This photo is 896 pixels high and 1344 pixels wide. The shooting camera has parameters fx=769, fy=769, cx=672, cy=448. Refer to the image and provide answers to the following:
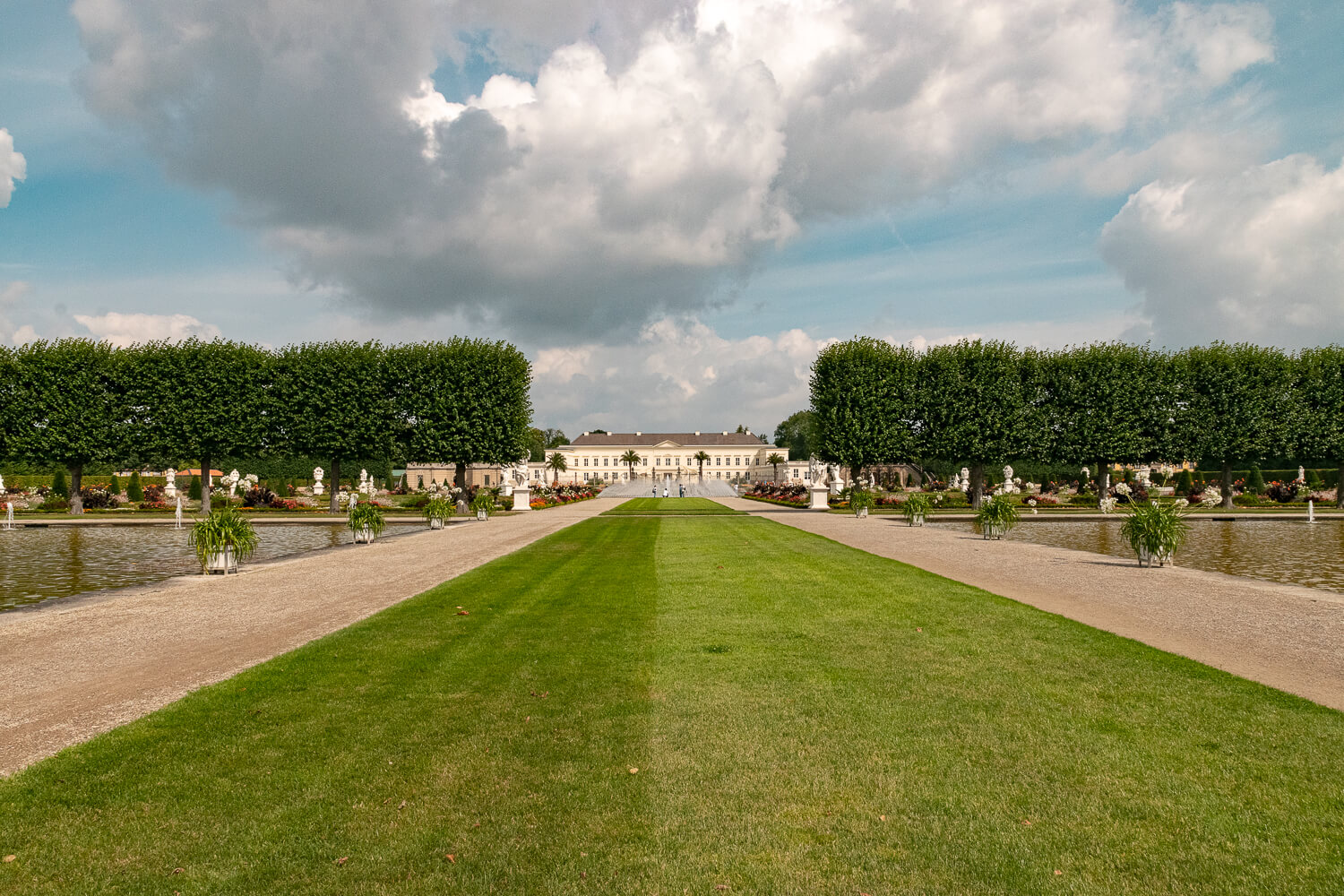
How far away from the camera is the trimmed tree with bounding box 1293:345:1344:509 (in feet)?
132

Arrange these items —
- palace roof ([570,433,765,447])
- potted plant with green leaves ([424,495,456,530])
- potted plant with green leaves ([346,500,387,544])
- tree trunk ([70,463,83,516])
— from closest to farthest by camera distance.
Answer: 1. potted plant with green leaves ([346,500,387,544])
2. potted plant with green leaves ([424,495,456,530])
3. tree trunk ([70,463,83,516])
4. palace roof ([570,433,765,447])

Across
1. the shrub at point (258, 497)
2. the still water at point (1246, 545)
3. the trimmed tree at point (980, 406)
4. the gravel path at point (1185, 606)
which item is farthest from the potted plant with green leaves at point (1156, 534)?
the shrub at point (258, 497)

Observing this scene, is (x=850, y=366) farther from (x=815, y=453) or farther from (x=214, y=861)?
(x=214, y=861)

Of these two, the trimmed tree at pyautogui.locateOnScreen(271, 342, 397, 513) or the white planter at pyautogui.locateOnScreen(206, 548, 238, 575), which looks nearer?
the white planter at pyautogui.locateOnScreen(206, 548, 238, 575)

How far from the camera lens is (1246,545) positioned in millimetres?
20078

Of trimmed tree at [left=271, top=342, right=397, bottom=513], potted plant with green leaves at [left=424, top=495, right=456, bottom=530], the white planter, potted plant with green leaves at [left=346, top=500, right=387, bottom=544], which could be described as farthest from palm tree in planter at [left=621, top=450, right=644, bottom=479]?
the white planter

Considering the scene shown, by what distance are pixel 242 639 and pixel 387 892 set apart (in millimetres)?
6527

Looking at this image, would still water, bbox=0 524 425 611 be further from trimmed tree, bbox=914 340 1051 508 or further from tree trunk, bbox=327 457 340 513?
trimmed tree, bbox=914 340 1051 508

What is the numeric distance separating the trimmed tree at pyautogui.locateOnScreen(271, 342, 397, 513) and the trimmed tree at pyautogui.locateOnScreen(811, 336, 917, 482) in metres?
23.9

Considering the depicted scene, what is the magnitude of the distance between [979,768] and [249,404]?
138ft

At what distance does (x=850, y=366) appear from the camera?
4306cm

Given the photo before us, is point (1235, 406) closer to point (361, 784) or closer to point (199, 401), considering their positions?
point (361, 784)

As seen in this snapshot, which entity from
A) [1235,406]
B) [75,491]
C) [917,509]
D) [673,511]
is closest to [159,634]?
[917,509]

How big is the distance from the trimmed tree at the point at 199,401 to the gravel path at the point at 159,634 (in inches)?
1050
